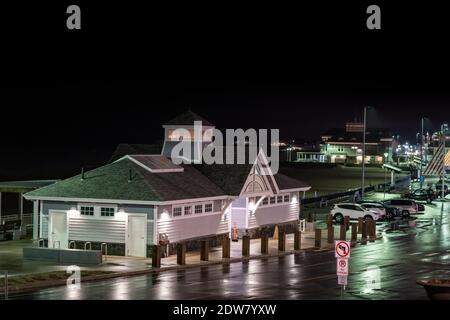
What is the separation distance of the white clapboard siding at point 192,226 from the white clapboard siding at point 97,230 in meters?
1.87

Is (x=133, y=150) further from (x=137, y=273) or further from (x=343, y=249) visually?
(x=343, y=249)

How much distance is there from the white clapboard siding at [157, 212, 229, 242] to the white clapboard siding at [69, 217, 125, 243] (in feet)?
6.14

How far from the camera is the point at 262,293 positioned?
89.0 ft

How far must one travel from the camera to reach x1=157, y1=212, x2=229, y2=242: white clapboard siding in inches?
1515

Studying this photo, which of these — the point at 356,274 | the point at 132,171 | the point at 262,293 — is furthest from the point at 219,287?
the point at 132,171

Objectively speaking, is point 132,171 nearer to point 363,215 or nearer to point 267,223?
point 267,223

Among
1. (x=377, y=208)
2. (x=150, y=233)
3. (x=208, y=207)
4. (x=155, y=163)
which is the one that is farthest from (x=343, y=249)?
(x=377, y=208)

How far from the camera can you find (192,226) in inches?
1598

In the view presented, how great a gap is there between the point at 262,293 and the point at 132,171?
588 inches

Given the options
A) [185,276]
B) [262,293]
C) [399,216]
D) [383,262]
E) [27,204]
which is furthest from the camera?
[27,204]

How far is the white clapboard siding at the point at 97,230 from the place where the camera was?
38219 millimetres

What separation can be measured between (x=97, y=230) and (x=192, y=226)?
179 inches

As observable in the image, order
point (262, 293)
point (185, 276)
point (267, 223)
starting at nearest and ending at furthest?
point (262, 293)
point (185, 276)
point (267, 223)

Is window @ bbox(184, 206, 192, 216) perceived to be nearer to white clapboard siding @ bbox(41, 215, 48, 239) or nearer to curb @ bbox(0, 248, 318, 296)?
curb @ bbox(0, 248, 318, 296)
